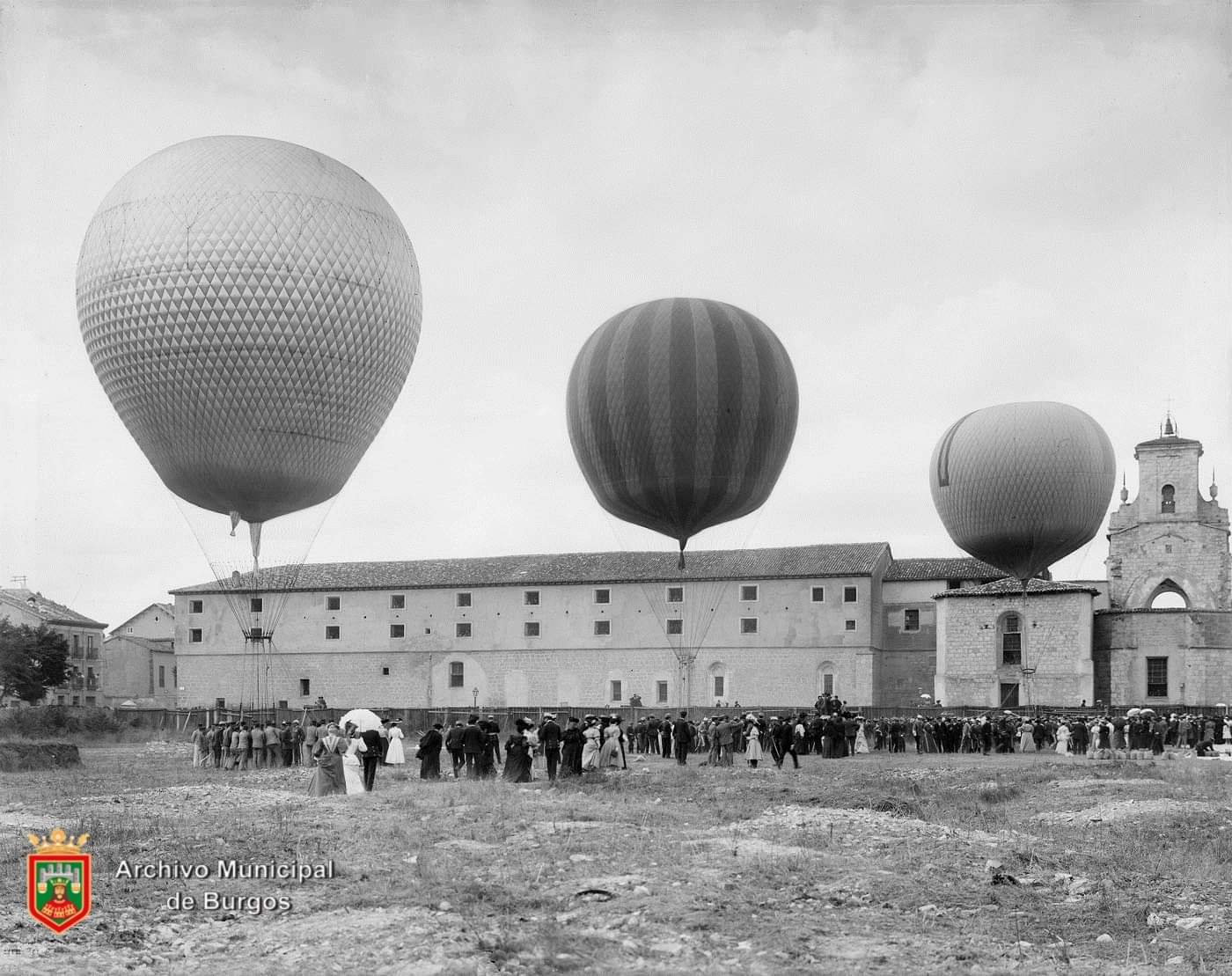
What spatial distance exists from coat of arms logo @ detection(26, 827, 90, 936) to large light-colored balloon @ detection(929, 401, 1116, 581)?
37.9m

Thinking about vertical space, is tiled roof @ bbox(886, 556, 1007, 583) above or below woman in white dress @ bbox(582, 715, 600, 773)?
above

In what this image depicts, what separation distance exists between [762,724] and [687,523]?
15.2ft

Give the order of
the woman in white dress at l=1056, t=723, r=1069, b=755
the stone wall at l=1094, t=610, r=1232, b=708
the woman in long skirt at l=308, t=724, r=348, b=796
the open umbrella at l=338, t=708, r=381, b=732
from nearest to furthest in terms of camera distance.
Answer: the woman in long skirt at l=308, t=724, r=348, b=796 < the open umbrella at l=338, t=708, r=381, b=732 < the woman in white dress at l=1056, t=723, r=1069, b=755 < the stone wall at l=1094, t=610, r=1232, b=708

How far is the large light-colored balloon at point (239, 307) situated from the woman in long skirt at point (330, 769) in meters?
5.72

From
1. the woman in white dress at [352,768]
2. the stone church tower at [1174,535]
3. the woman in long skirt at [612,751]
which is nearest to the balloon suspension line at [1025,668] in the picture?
the stone church tower at [1174,535]

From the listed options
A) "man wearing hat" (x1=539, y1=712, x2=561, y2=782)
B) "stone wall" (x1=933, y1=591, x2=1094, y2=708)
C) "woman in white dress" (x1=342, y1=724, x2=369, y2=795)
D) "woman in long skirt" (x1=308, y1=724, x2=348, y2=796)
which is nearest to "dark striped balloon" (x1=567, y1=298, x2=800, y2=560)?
"man wearing hat" (x1=539, y1=712, x2=561, y2=782)

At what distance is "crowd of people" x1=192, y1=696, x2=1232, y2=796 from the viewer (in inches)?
821

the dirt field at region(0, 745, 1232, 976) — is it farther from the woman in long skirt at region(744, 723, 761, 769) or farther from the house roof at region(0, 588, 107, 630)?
the house roof at region(0, 588, 107, 630)

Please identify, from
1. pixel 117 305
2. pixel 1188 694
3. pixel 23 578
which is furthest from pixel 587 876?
pixel 23 578

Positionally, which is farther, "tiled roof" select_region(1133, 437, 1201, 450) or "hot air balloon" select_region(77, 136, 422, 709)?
"tiled roof" select_region(1133, 437, 1201, 450)

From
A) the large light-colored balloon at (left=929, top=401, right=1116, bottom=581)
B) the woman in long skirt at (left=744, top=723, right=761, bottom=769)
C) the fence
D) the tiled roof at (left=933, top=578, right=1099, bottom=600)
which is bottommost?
the fence

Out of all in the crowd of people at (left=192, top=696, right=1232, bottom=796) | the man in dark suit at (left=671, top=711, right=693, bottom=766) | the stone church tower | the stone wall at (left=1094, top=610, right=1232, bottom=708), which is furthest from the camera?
the stone church tower

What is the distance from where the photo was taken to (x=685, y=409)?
2734cm

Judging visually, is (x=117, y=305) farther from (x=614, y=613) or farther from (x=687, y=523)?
(x=614, y=613)
